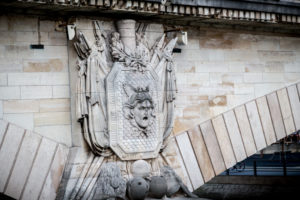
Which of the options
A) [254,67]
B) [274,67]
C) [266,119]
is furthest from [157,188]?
[274,67]

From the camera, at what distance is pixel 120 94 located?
1276 centimetres

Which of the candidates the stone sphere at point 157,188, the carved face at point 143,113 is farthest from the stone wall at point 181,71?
the stone sphere at point 157,188

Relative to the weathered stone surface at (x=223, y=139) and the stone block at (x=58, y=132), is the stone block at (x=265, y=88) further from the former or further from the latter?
the stone block at (x=58, y=132)

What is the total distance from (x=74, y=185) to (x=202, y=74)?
3623 mm

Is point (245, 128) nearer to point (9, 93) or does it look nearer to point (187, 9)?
point (187, 9)

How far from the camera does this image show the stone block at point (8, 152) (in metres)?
11.7

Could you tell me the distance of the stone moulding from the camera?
1225 centimetres

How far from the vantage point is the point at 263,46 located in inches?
621

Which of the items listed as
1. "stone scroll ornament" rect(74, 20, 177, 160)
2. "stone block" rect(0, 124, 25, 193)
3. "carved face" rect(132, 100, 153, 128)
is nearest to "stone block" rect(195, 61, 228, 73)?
"stone scroll ornament" rect(74, 20, 177, 160)

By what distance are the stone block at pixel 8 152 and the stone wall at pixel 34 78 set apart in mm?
224

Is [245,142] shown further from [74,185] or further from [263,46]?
[74,185]

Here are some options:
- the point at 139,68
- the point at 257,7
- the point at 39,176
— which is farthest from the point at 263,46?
the point at 39,176

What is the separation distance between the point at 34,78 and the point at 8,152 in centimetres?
127

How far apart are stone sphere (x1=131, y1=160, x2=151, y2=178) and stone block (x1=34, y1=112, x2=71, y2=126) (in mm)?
1267
